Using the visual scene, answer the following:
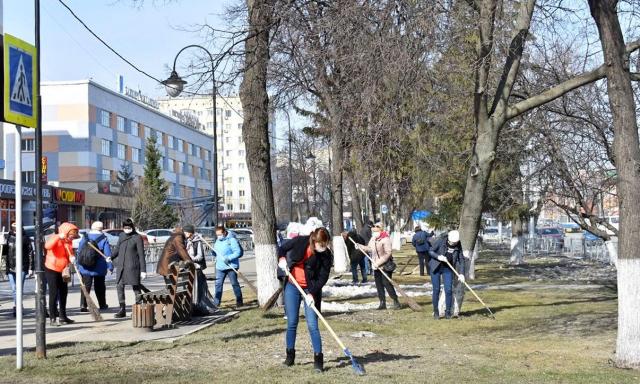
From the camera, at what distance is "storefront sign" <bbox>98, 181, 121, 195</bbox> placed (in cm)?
6359

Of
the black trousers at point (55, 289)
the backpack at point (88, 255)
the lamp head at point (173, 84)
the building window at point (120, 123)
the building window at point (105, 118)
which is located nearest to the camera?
the black trousers at point (55, 289)

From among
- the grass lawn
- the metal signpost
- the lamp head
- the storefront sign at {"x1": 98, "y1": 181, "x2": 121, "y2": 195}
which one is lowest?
the grass lawn

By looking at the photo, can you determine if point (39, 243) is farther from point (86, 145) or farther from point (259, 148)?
point (86, 145)

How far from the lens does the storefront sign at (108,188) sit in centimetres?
6359

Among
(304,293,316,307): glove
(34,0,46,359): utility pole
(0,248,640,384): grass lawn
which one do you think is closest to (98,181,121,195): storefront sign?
(0,248,640,384): grass lawn

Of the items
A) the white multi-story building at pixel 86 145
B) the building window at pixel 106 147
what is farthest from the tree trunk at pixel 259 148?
the building window at pixel 106 147

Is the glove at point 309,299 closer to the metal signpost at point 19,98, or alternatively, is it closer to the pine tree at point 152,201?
the metal signpost at point 19,98

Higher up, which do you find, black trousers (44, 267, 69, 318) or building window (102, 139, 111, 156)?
building window (102, 139, 111, 156)

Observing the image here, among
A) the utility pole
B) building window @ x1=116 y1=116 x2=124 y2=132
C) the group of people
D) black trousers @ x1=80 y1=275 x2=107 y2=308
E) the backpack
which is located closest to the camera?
the utility pole

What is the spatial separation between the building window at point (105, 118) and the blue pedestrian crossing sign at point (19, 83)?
58506 millimetres

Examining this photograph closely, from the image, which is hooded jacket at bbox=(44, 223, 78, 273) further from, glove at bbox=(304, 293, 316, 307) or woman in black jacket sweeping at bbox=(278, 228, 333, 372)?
glove at bbox=(304, 293, 316, 307)

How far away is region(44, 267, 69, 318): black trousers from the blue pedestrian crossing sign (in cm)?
434

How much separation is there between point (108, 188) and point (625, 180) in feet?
191

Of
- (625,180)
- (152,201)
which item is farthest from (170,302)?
(152,201)
